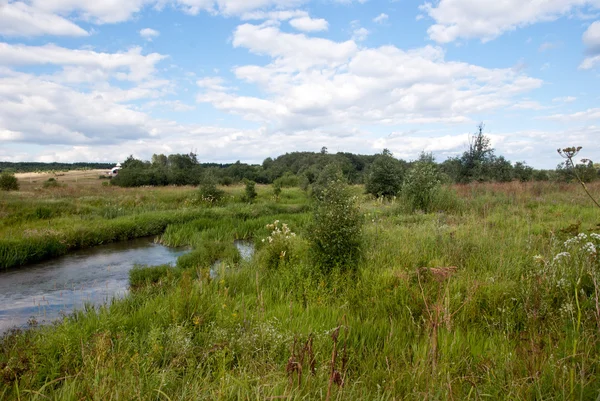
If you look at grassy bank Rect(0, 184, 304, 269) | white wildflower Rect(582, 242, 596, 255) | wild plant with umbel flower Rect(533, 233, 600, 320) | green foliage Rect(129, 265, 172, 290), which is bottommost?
green foliage Rect(129, 265, 172, 290)

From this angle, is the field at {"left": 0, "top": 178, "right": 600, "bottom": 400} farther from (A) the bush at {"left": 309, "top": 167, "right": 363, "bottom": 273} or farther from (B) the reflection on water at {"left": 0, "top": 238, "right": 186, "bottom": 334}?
(B) the reflection on water at {"left": 0, "top": 238, "right": 186, "bottom": 334}

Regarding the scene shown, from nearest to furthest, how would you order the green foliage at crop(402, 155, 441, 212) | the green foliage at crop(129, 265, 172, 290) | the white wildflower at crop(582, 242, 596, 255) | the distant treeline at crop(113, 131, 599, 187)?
the white wildflower at crop(582, 242, 596, 255), the green foliage at crop(129, 265, 172, 290), the green foliage at crop(402, 155, 441, 212), the distant treeline at crop(113, 131, 599, 187)

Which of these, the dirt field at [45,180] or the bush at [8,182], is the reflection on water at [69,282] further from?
the dirt field at [45,180]

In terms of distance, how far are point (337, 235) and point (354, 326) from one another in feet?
9.11

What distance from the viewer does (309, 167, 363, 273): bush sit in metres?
6.91

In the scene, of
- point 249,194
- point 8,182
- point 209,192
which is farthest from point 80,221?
point 8,182

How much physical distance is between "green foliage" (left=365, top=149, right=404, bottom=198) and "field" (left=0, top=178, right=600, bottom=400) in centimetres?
1070

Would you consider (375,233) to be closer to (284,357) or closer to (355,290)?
(355,290)

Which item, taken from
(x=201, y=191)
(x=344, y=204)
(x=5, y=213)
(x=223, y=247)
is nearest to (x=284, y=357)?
(x=344, y=204)

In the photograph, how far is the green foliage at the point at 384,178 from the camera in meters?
23.2

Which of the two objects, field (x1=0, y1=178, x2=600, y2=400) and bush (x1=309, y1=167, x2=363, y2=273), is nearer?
field (x1=0, y1=178, x2=600, y2=400)

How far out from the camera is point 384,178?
23469 mm

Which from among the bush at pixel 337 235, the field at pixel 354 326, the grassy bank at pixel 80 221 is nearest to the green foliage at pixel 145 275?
the field at pixel 354 326

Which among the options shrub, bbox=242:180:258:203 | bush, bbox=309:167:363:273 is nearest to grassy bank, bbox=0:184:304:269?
shrub, bbox=242:180:258:203
